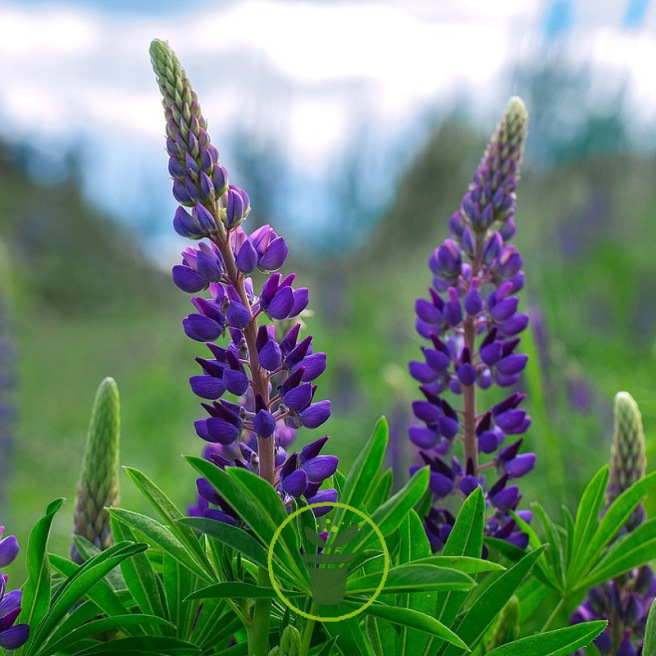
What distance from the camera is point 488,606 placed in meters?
0.42

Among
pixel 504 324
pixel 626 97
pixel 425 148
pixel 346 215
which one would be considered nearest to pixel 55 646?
pixel 504 324

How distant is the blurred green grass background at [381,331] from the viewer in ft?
6.82

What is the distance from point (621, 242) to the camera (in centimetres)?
526

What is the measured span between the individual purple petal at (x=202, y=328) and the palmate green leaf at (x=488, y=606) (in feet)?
0.65

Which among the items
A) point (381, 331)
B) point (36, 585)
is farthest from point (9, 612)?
point (381, 331)

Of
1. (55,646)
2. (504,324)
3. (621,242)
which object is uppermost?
(504,324)

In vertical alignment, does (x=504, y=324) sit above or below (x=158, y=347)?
above

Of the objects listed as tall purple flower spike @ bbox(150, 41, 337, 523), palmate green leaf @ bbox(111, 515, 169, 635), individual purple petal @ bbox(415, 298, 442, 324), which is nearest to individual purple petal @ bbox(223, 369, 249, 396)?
tall purple flower spike @ bbox(150, 41, 337, 523)

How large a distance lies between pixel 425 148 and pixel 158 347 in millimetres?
3939

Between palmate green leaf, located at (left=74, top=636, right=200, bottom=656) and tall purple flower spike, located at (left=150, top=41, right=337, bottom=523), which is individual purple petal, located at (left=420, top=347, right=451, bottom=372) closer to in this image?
tall purple flower spike, located at (left=150, top=41, right=337, bottom=523)

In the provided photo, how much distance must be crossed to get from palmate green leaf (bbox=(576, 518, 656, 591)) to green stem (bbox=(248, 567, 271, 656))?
22 centimetres

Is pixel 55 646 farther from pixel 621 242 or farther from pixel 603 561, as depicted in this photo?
pixel 621 242

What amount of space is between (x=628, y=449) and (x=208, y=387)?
0.33 metres

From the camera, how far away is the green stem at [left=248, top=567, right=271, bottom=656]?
0.39 metres
